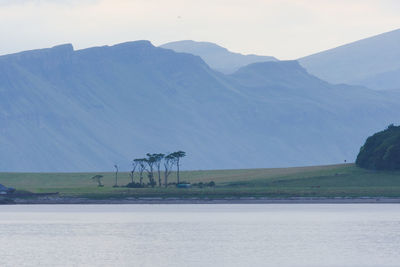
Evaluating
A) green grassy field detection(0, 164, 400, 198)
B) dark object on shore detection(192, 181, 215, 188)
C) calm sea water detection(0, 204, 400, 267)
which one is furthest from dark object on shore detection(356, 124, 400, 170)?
calm sea water detection(0, 204, 400, 267)

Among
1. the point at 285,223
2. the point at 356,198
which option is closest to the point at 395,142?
the point at 356,198

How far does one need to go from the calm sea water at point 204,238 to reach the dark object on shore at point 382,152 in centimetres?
4592

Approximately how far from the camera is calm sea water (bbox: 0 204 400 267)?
7525cm

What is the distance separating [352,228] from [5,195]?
76354 millimetres

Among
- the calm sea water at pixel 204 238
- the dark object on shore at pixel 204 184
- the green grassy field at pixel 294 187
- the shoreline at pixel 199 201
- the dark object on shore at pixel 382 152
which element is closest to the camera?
the calm sea water at pixel 204 238

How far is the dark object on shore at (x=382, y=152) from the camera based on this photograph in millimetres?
177000

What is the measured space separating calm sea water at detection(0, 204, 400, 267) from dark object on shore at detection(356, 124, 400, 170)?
45921 mm

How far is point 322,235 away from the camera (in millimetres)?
92125

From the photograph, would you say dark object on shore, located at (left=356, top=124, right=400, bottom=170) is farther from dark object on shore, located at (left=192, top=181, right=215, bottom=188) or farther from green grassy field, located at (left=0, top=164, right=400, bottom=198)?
dark object on shore, located at (left=192, top=181, right=215, bottom=188)

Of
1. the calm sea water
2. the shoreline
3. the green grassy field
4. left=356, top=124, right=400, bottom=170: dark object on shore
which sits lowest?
the calm sea water

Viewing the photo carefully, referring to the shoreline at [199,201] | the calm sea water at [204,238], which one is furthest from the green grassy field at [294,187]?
the calm sea water at [204,238]

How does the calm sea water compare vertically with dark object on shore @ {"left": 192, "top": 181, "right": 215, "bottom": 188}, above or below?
below

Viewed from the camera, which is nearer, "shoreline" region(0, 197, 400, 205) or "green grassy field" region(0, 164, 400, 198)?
"shoreline" region(0, 197, 400, 205)

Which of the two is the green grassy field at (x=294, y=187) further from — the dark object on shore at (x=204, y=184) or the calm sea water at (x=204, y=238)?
the calm sea water at (x=204, y=238)
